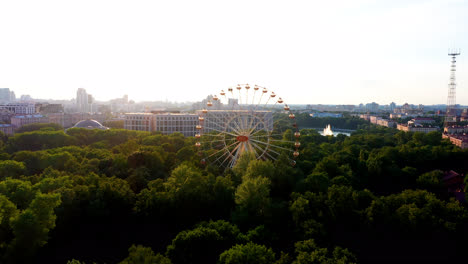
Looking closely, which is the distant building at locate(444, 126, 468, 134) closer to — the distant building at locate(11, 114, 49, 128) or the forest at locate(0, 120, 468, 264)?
the forest at locate(0, 120, 468, 264)

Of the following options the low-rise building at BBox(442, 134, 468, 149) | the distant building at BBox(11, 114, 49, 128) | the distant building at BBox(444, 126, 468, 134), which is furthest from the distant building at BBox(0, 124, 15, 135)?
the distant building at BBox(444, 126, 468, 134)

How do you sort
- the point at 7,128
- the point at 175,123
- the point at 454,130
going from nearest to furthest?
the point at 175,123, the point at 7,128, the point at 454,130

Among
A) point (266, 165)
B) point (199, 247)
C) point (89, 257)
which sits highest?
point (266, 165)

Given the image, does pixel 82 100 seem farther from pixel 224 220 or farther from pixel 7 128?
pixel 224 220

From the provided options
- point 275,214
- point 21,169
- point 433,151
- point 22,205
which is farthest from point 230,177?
point 433,151

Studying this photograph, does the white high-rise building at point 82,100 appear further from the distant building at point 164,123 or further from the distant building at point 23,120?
the distant building at point 164,123

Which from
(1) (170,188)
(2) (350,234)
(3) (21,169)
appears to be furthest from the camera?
(3) (21,169)

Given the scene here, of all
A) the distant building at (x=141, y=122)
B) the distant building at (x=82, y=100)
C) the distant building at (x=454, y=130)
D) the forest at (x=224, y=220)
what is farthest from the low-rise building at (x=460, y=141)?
the distant building at (x=82, y=100)

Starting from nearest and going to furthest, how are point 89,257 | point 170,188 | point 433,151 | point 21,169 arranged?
1. point 89,257
2. point 170,188
3. point 21,169
4. point 433,151

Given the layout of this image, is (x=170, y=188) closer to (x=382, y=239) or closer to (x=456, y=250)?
(x=382, y=239)

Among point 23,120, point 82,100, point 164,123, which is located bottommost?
point 23,120

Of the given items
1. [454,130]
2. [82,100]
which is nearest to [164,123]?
[454,130]
